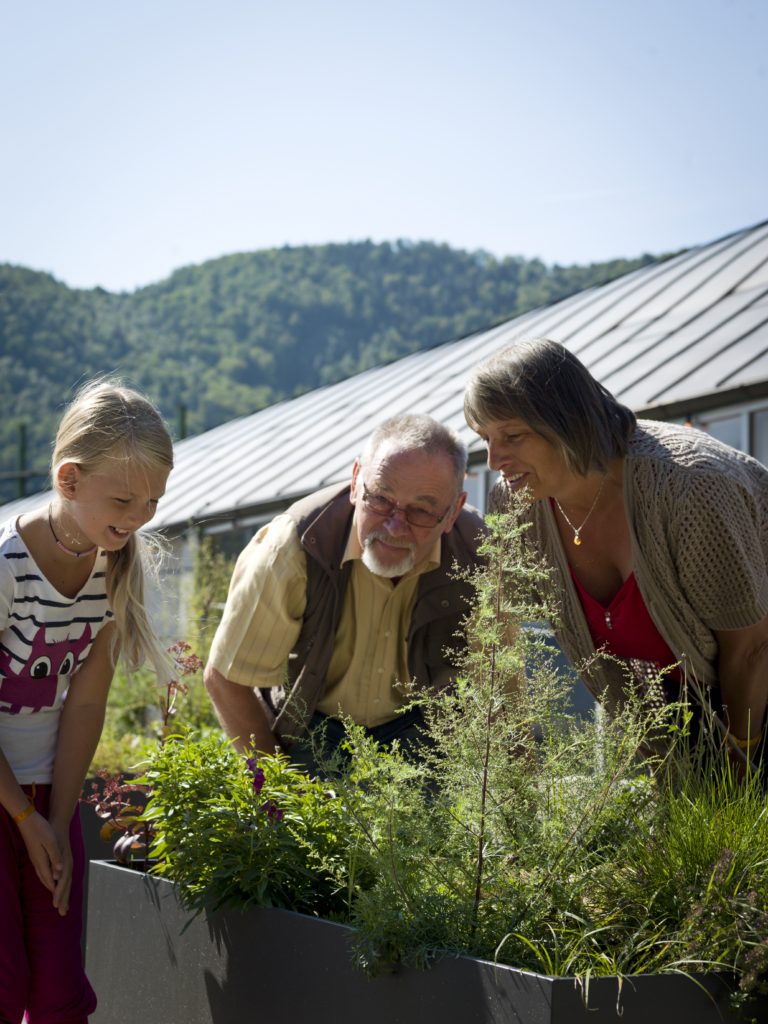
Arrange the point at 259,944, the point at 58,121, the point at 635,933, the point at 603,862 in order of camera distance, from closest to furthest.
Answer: the point at 635,933, the point at 603,862, the point at 259,944, the point at 58,121

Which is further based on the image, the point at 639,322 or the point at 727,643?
the point at 639,322

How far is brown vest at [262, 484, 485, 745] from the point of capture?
3348 millimetres

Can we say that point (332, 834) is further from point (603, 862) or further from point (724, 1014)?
point (724, 1014)

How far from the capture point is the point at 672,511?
2713 millimetres

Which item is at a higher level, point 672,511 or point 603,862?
point 672,511

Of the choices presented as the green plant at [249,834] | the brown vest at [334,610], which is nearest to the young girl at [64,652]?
the green plant at [249,834]

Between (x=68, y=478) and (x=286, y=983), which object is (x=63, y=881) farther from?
(x=68, y=478)

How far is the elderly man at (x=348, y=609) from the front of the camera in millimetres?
3189

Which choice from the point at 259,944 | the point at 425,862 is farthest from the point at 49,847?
the point at 425,862

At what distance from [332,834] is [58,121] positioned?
81.8 ft

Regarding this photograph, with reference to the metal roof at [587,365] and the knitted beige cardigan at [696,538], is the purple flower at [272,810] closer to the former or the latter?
the knitted beige cardigan at [696,538]

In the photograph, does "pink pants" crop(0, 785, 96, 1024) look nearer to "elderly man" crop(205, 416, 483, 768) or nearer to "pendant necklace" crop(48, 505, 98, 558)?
"pendant necklace" crop(48, 505, 98, 558)

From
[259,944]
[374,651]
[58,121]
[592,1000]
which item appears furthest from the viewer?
[58,121]

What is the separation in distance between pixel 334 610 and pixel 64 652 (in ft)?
2.73
